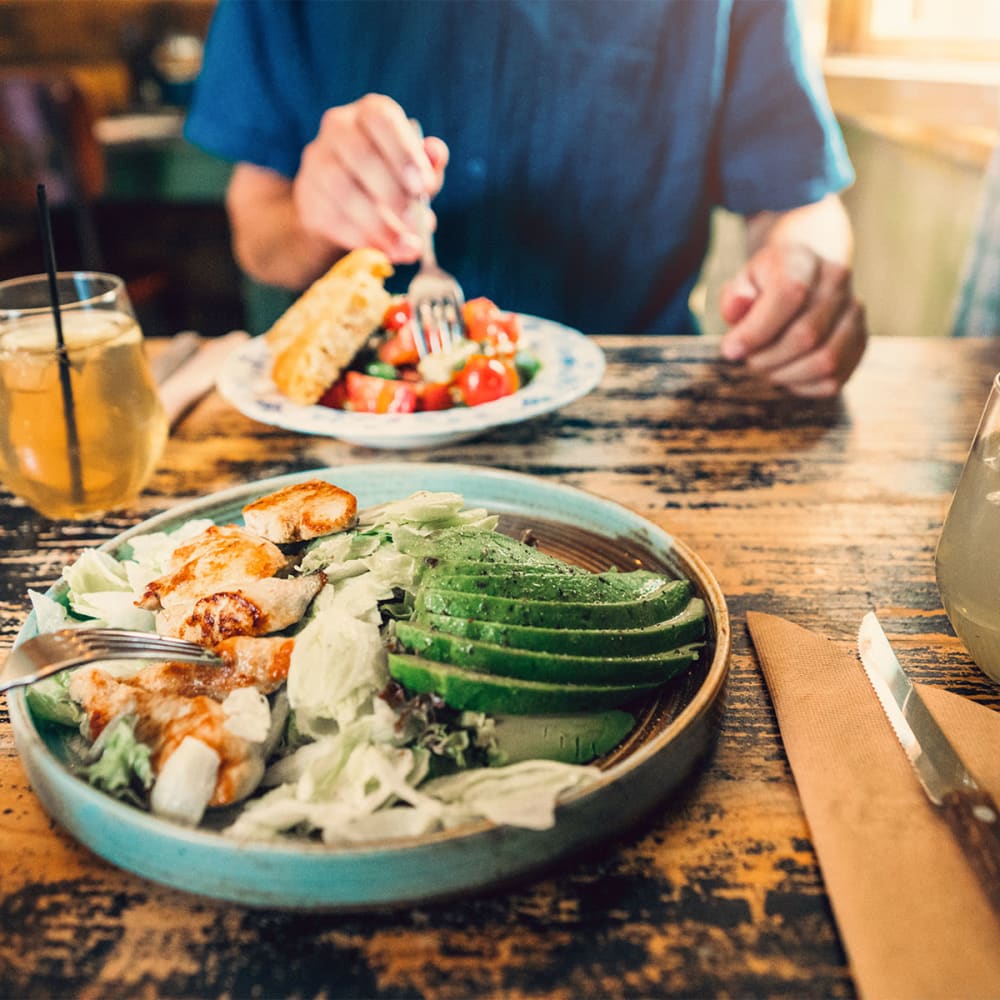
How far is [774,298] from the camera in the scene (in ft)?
5.87

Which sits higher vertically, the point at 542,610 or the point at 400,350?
the point at 542,610

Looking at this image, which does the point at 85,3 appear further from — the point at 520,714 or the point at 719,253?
the point at 520,714

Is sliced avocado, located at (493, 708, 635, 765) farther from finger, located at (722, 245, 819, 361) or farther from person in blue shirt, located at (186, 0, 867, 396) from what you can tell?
person in blue shirt, located at (186, 0, 867, 396)

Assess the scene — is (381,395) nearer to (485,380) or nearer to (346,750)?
(485,380)

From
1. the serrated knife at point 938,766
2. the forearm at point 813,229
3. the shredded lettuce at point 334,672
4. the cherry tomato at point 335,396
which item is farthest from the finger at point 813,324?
the shredded lettuce at point 334,672

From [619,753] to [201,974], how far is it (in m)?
0.37

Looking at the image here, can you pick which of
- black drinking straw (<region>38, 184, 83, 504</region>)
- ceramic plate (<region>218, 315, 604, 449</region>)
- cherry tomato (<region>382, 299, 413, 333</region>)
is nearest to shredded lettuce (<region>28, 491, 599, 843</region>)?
black drinking straw (<region>38, 184, 83, 504</region>)

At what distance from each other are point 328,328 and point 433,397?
10.1 inches

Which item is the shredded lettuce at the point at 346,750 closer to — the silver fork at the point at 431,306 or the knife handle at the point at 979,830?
the knife handle at the point at 979,830

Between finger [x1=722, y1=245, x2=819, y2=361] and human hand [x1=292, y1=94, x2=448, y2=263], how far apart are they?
73 centimetres

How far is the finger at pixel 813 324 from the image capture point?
1.76 metres

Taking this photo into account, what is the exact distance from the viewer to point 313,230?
6.68ft

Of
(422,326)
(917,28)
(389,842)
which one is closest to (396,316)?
(422,326)

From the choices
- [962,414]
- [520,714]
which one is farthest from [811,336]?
[520,714]
